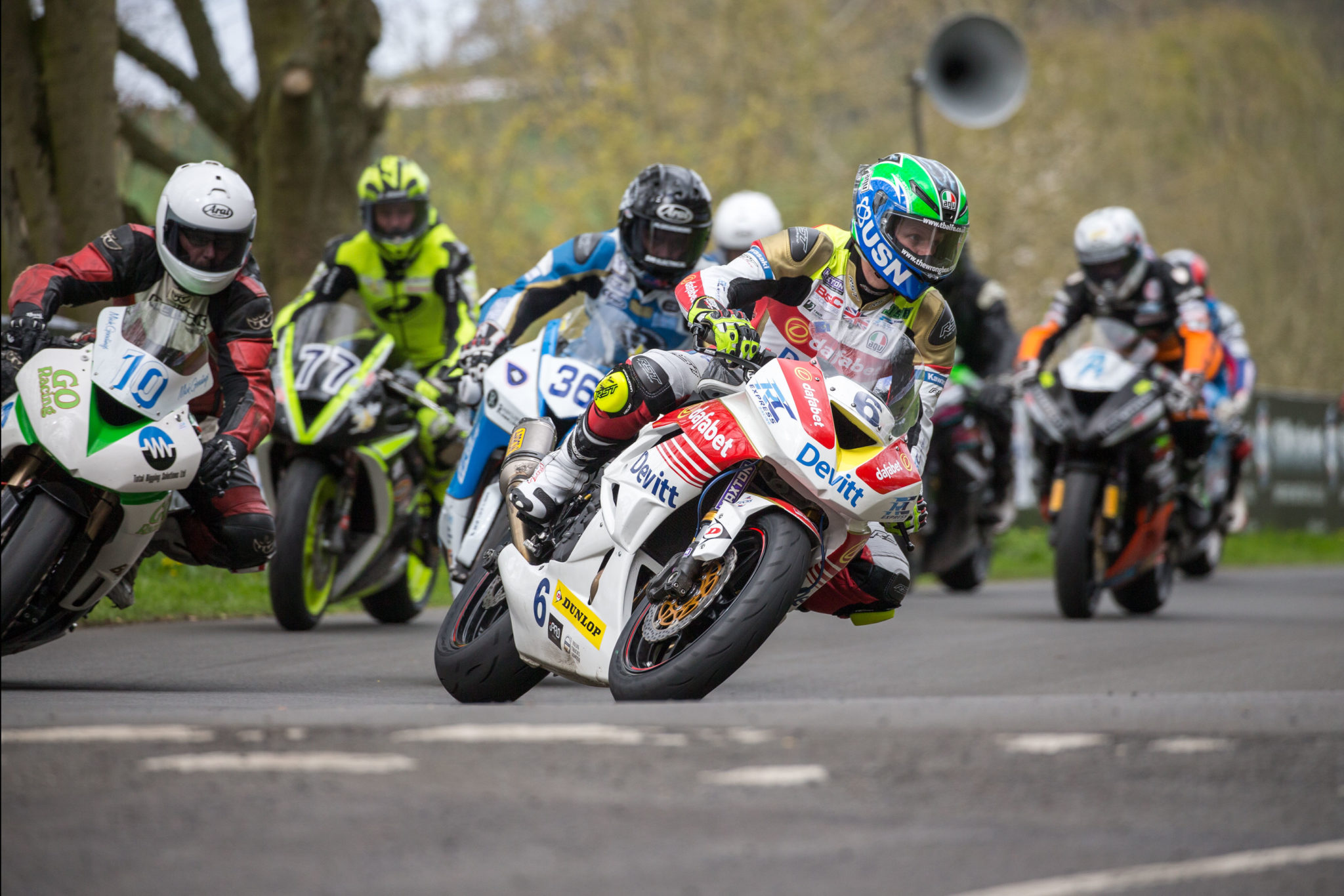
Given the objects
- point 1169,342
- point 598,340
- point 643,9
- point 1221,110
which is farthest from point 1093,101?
point 598,340

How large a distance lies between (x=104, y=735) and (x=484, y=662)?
1952mm

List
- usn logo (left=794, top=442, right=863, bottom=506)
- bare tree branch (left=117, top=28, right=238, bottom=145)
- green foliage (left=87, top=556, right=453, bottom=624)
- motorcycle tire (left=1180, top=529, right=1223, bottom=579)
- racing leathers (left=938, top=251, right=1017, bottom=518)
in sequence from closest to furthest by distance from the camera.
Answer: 1. usn logo (left=794, top=442, right=863, bottom=506)
2. green foliage (left=87, top=556, right=453, bottom=624)
3. racing leathers (left=938, top=251, right=1017, bottom=518)
4. motorcycle tire (left=1180, top=529, right=1223, bottom=579)
5. bare tree branch (left=117, top=28, right=238, bottom=145)

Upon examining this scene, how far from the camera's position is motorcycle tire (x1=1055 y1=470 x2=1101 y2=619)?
984 centimetres

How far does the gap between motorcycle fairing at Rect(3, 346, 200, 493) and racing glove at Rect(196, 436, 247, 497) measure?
0.07 metres

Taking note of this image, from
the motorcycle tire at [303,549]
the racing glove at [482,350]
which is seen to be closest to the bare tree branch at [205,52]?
the motorcycle tire at [303,549]

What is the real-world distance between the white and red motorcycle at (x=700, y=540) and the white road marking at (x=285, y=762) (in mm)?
1340

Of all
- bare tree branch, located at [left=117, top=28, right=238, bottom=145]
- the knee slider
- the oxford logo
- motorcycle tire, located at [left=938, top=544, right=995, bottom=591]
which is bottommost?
motorcycle tire, located at [left=938, top=544, right=995, bottom=591]

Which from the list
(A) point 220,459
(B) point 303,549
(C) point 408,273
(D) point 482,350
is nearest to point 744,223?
(C) point 408,273

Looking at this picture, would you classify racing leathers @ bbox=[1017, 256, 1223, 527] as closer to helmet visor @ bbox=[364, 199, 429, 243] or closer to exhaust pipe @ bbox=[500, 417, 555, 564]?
helmet visor @ bbox=[364, 199, 429, 243]

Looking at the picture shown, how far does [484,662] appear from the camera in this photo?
5414 mm

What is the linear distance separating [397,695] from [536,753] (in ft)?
7.82

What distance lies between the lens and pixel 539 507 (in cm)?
544

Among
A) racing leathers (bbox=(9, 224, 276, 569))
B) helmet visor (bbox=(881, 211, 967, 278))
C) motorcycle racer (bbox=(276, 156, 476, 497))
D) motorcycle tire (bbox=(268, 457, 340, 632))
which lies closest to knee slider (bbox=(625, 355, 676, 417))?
helmet visor (bbox=(881, 211, 967, 278))

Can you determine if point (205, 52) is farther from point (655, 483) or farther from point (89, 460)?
point (655, 483)
